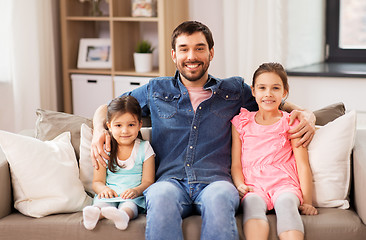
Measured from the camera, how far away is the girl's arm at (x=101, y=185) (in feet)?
6.91

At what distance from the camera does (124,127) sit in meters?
2.20

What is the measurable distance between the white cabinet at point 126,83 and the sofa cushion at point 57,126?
1.45 metres

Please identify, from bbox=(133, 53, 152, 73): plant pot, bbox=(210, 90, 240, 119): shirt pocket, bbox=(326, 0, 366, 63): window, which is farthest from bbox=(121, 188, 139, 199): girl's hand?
bbox=(326, 0, 366, 63): window

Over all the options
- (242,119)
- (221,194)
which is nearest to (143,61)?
(242,119)

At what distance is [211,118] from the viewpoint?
2299 mm

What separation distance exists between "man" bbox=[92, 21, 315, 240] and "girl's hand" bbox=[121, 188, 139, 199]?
0.22ft

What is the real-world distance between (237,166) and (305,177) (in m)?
0.27

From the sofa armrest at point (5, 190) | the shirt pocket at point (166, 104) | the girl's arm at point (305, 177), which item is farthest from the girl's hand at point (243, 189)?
the sofa armrest at point (5, 190)

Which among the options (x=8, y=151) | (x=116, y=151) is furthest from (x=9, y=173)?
(x=116, y=151)

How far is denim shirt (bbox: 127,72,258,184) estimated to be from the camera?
2217 millimetres

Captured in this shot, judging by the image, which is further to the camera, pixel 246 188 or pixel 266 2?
pixel 266 2

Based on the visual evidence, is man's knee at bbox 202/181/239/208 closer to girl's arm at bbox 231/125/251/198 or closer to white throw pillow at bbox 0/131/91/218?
girl's arm at bbox 231/125/251/198

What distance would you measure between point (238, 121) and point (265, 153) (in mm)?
176

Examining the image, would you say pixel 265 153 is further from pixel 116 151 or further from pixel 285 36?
pixel 285 36
